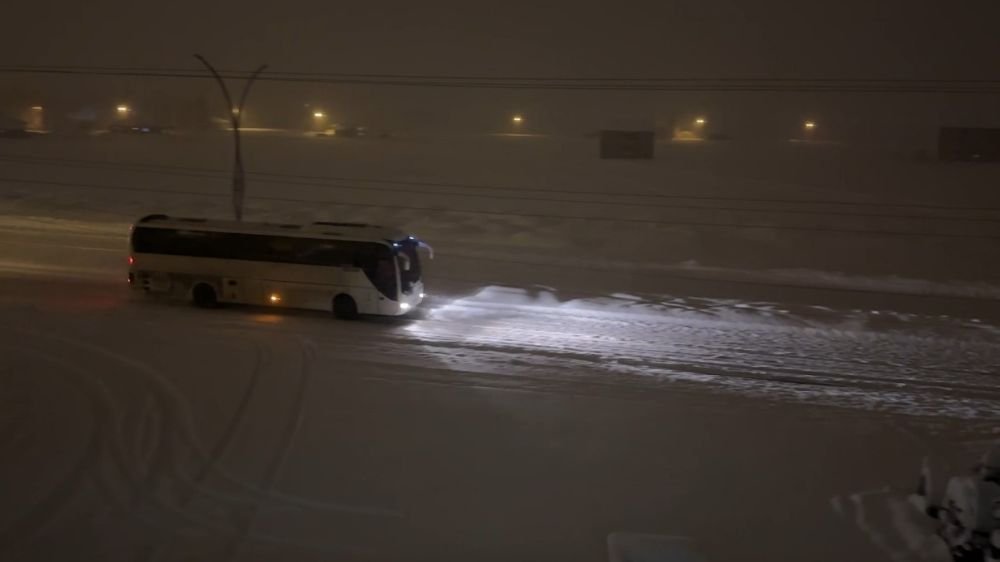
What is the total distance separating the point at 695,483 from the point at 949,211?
30.2m

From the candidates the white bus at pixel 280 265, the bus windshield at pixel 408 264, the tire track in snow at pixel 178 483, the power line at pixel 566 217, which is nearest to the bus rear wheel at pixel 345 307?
the white bus at pixel 280 265

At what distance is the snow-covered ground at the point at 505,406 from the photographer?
7.21 meters

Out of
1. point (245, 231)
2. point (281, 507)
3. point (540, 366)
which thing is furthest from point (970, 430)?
point (245, 231)

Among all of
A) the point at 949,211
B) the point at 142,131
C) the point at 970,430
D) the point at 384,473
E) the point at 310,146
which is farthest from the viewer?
the point at 142,131

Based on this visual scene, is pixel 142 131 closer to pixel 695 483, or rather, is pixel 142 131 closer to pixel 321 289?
pixel 321 289

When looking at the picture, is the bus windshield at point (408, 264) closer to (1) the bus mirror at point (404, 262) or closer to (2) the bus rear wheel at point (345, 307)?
(1) the bus mirror at point (404, 262)

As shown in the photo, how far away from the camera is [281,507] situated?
7426 millimetres

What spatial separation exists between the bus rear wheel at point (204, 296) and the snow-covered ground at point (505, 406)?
44cm

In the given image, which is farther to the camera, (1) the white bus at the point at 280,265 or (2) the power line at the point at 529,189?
(2) the power line at the point at 529,189

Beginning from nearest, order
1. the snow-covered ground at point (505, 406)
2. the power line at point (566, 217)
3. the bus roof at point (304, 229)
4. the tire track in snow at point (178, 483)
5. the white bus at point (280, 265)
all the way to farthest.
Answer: the tire track in snow at point (178, 483), the snow-covered ground at point (505, 406), the white bus at point (280, 265), the bus roof at point (304, 229), the power line at point (566, 217)

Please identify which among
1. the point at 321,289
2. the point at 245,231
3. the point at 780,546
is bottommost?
the point at 780,546

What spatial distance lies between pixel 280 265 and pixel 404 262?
2.59 metres

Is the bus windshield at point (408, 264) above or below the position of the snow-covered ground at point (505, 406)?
above

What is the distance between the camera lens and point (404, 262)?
16.5 meters
